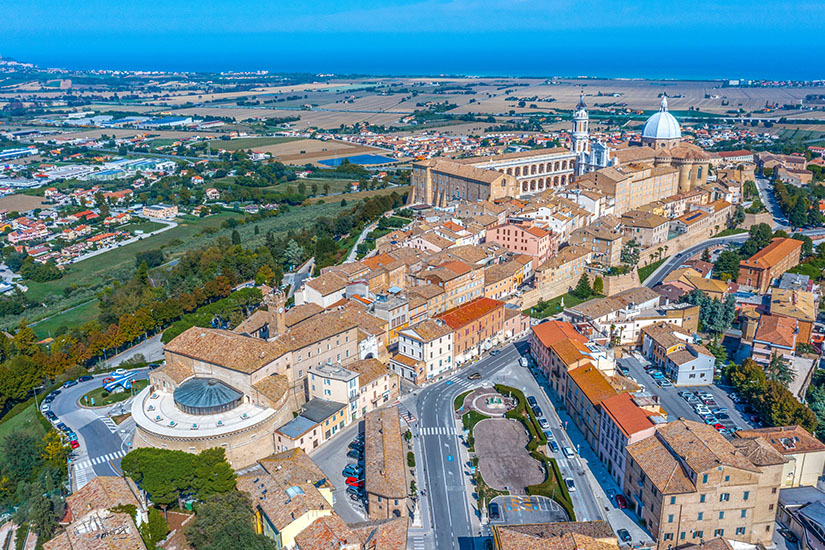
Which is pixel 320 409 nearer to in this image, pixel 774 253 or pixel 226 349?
pixel 226 349

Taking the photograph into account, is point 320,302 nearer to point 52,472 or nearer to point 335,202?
point 52,472

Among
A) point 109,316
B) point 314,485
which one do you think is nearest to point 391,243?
point 109,316

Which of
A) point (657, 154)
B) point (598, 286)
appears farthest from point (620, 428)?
point (657, 154)

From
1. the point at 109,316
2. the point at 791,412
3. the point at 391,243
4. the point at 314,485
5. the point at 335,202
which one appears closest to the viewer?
the point at 314,485

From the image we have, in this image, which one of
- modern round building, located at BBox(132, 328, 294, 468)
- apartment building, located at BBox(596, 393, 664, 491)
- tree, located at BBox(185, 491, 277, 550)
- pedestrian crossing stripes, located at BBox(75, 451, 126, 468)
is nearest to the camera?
tree, located at BBox(185, 491, 277, 550)

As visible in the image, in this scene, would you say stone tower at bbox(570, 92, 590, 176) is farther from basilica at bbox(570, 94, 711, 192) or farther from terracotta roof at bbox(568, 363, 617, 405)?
terracotta roof at bbox(568, 363, 617, 405)

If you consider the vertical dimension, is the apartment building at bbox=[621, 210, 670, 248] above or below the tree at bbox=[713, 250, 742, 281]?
above

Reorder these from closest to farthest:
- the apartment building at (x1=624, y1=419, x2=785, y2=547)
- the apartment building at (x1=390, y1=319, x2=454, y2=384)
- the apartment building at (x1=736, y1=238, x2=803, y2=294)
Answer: the apartment building at (x1=624, y1=419, x2=785, y2=547) → the apartment building at (x1=390, y1=319, x2=454, y2=384) → the apartment building at (x1=736, y1=238, x2=803, y2=294)

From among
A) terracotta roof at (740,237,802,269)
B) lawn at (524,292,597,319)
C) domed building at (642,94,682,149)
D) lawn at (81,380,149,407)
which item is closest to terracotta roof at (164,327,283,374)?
lawn at (81,380,149,407)
